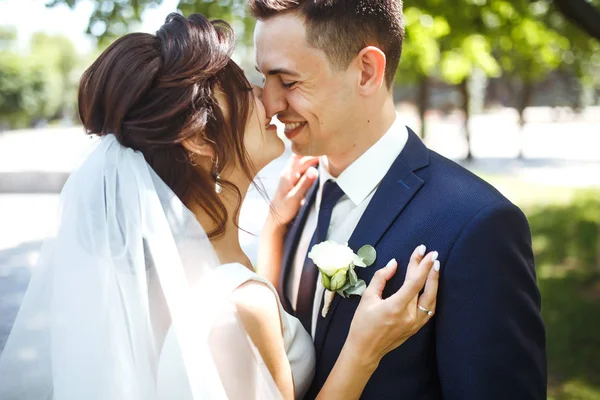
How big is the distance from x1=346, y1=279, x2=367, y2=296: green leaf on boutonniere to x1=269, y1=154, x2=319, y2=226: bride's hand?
71 centimetres

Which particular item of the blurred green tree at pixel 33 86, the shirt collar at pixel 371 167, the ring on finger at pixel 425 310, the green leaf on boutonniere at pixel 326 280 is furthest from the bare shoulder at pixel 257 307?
the blurred green tree at pixel 33 86

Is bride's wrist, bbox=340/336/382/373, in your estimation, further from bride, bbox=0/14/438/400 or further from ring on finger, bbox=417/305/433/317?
ring on finger, bbox=417/305/433/317

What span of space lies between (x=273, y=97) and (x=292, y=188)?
0.57m

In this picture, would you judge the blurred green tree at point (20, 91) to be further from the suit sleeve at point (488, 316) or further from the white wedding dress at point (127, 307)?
the suit sleeve at point (488, 316)

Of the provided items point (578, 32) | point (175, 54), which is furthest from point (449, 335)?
point (578, 32)

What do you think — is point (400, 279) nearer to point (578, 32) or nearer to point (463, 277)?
point (463, 277)

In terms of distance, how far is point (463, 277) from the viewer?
207cm

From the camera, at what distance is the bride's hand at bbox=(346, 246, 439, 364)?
2.02 metres

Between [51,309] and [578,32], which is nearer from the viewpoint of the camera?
[51,309]

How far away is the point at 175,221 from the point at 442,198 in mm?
954

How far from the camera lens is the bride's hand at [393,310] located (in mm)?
2016

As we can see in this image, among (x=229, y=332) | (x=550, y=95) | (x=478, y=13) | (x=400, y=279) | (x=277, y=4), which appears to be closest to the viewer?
(x=229, y=332)

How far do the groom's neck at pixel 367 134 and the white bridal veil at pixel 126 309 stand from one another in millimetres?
776

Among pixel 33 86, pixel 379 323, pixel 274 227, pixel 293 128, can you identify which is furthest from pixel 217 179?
pixel 33 86
